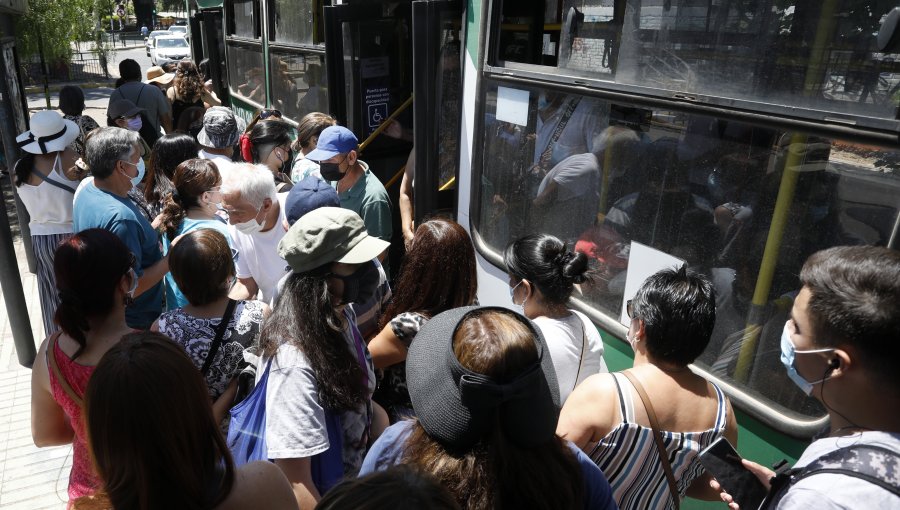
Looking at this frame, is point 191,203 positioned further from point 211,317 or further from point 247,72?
point 247,72

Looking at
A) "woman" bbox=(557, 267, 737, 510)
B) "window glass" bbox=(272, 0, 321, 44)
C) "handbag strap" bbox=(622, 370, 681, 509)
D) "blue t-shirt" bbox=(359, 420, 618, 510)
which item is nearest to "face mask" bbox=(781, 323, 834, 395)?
"woman" bbox=(557, 267, 737, 510)

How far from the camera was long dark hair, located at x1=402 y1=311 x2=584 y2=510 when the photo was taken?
113cm

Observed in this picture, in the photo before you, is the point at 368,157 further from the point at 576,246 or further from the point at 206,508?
the point at 206,508

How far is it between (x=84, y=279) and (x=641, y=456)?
173 cm

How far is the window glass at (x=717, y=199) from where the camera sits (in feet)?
5.58

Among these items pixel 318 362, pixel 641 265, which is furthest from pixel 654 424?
pixel 318 362

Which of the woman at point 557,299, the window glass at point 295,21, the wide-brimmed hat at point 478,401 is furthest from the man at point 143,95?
the wide-brimmed hat at point 478,401

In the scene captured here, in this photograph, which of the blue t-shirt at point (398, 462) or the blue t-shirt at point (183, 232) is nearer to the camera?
the blue t-shirt at point (398, 462)

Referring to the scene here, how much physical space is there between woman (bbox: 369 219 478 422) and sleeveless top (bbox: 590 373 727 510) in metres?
0.66

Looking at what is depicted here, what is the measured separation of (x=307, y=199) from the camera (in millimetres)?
2549

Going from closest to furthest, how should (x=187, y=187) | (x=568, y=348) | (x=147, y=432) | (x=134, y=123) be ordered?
(x=147, y=432), (x=568, y=348), (x=187, y=187), (x=134, y=123)

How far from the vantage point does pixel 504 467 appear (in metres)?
1.14

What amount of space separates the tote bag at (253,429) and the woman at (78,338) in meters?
0.46

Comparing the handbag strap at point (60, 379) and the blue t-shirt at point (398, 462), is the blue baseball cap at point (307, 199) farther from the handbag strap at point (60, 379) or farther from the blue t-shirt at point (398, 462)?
the blue t-shirt at point (398, 462)
